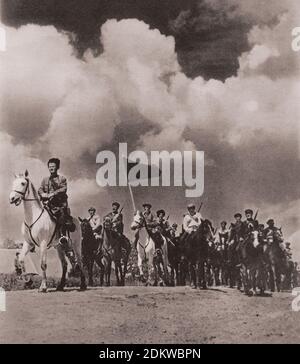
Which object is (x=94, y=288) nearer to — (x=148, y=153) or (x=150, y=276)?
(x=150, y=276)

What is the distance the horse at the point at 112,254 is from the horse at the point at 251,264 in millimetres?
1558

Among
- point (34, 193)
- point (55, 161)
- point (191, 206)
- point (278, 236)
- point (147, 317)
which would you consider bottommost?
point (147, 317)

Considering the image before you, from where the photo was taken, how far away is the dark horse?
9547 mm

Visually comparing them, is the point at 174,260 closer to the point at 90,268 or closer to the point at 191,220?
the point at 191,220

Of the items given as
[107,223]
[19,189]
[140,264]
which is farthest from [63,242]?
[140,264]

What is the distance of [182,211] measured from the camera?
9.59 metres

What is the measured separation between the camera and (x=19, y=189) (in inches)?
373

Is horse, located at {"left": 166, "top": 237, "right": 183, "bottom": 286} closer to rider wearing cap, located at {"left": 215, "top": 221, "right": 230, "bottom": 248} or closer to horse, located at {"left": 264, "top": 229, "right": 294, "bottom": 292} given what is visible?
rider wearing cap, located at {"left": 215, "top": 221, "right": 230, "bottom": 248}

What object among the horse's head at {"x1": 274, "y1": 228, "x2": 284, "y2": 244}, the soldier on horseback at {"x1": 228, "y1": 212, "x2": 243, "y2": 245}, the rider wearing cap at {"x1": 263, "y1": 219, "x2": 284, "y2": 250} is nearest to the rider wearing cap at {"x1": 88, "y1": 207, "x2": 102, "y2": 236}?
the soldier on horseback at {"x1": 228, "y1": 212, "x2": 243, "y2": 245}

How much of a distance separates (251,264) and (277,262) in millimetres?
344

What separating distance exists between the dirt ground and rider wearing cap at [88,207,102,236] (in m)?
0.79

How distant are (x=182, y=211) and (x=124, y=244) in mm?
901
